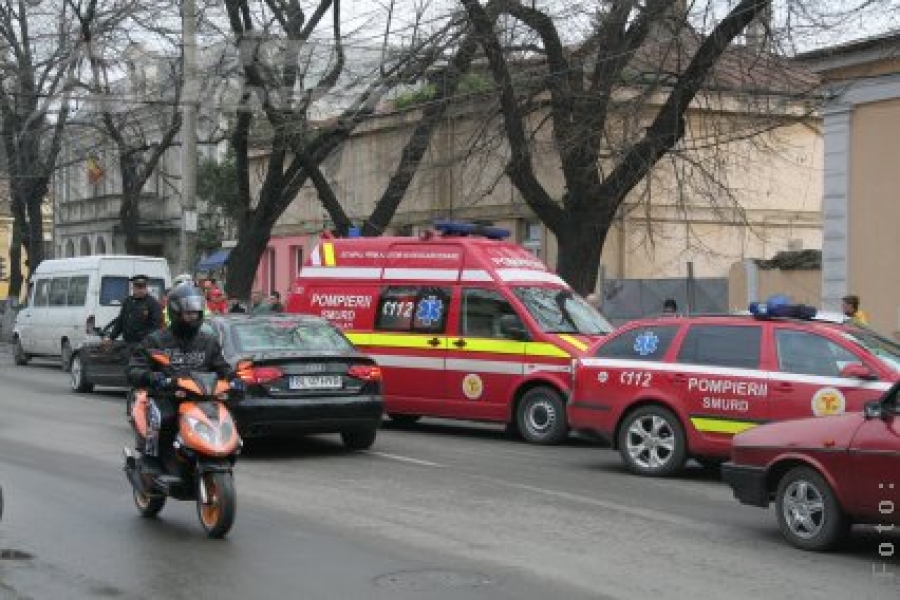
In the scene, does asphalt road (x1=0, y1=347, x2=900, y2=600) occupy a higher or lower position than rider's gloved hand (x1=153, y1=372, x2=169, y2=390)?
lower

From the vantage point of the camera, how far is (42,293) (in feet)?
90.0

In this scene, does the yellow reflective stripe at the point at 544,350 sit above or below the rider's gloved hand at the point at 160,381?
above

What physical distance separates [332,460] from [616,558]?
204 inches

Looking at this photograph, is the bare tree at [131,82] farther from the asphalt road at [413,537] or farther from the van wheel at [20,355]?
the asphalt road at [413,537]

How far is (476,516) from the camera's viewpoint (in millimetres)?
9312

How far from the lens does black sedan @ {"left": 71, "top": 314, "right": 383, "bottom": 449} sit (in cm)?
1234

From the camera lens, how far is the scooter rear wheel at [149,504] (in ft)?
29.8

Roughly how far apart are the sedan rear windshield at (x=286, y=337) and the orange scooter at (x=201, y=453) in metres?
3.78

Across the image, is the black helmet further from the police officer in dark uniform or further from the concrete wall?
the concrete wall

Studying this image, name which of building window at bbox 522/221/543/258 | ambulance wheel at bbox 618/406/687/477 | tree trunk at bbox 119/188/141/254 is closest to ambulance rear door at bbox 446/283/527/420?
ambulance wheel at bbox 618/406/687/477

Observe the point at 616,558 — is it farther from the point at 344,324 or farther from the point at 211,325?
the point at 344,324

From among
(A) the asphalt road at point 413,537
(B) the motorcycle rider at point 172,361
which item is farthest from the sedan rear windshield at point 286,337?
(B) the motorcycle rider at point 172,361

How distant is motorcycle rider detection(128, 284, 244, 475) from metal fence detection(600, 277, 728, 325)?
16.4 meters

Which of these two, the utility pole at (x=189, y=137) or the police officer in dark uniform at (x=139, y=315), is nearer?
the police officer in dark uniform at (x=139, y=315)
